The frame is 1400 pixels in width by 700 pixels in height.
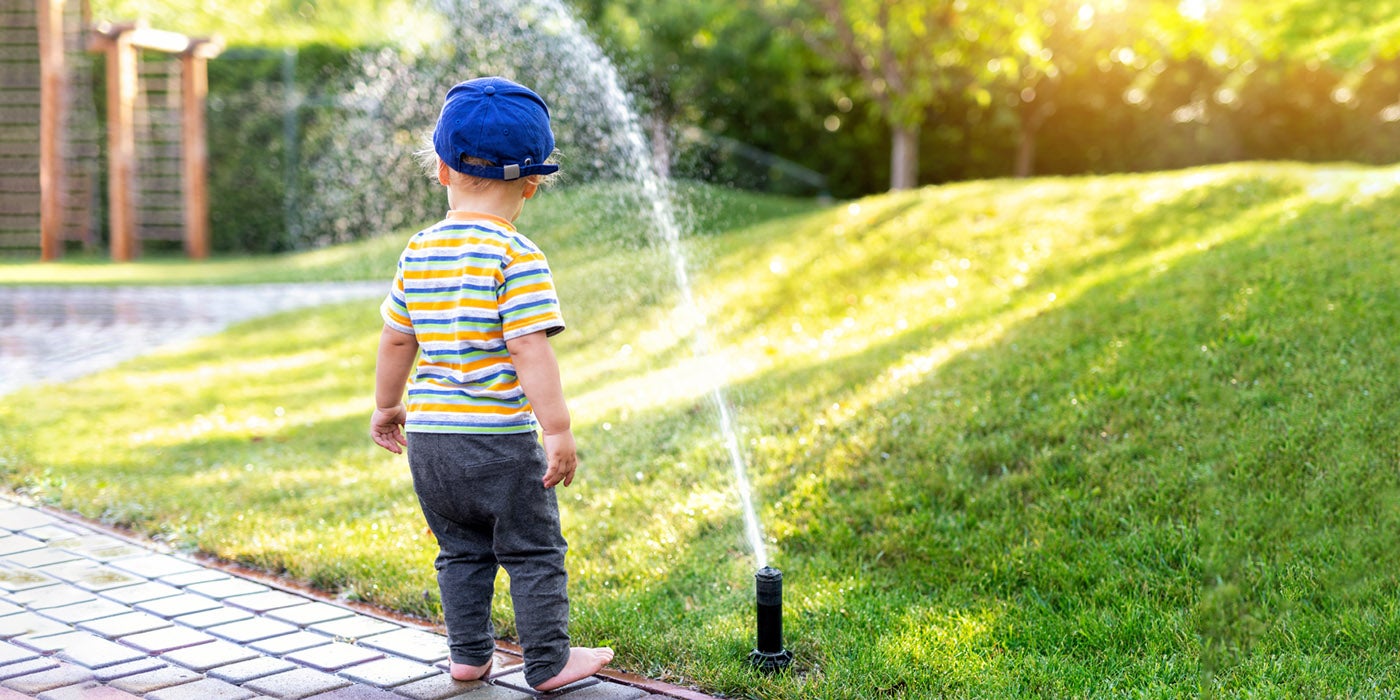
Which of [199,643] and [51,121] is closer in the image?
[199,643]

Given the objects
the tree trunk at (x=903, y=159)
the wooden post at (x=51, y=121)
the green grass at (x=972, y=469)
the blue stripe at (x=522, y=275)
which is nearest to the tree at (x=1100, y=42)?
the tree trunk at (x=903, y=159)

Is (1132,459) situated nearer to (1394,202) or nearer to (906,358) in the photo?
(906,358)

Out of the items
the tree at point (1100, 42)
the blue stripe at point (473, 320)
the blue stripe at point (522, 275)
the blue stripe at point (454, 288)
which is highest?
the tree at point (1100, 42)

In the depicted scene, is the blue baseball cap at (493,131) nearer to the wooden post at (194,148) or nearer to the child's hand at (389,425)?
the child's hand at (389,425)

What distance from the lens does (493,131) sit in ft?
9.19

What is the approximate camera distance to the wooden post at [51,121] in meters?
17.0

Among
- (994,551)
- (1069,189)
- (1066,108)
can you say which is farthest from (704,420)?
(1066,108)

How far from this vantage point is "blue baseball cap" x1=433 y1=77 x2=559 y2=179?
9.20 feet

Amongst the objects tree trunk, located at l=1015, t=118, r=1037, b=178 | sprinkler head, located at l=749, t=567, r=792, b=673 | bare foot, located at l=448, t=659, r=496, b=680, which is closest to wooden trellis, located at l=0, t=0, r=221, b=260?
tree trunk, located at l=1015, t=118, r=1037, b=178

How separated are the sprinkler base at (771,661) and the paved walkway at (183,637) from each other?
0.19 metres

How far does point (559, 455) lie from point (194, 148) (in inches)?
647

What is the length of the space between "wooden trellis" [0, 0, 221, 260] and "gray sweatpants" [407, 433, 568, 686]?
1593cm

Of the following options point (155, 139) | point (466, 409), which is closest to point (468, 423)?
point (466, 409)

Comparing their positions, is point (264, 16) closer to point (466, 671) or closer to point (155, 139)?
point (155, 139)
